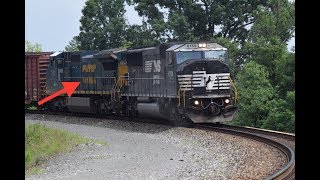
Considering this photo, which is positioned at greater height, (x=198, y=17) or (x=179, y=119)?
(x=198, y=17)

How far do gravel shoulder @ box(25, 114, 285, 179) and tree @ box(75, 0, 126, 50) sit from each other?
33.5 m

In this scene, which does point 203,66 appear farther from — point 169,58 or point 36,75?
point 36,75

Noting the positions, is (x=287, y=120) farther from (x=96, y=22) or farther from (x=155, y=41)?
(x=96, y=22)

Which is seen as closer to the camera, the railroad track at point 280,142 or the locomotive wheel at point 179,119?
the railroad track at point 280,142

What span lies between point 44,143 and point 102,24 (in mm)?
38042

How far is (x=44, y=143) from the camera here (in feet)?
51.8

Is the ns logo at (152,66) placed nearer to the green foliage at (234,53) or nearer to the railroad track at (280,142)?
the railroad track at (280,142)

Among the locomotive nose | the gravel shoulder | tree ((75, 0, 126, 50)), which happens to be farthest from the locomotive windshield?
tree ((75, 0, 126, 50))

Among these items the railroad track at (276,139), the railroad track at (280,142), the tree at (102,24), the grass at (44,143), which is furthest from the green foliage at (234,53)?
the grass at (44,143)

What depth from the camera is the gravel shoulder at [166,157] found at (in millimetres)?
9930

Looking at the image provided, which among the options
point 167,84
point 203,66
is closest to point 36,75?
point 167,84

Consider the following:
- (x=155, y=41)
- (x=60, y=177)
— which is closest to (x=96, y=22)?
(x=155, y=41)

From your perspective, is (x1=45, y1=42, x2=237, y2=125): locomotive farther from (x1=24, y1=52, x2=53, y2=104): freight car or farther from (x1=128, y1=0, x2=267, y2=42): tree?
(x1=128, y1=0, x2=267, y2=42): tree

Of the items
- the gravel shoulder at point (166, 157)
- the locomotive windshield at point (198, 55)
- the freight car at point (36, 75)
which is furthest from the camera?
the freight car at point (36, 75)
